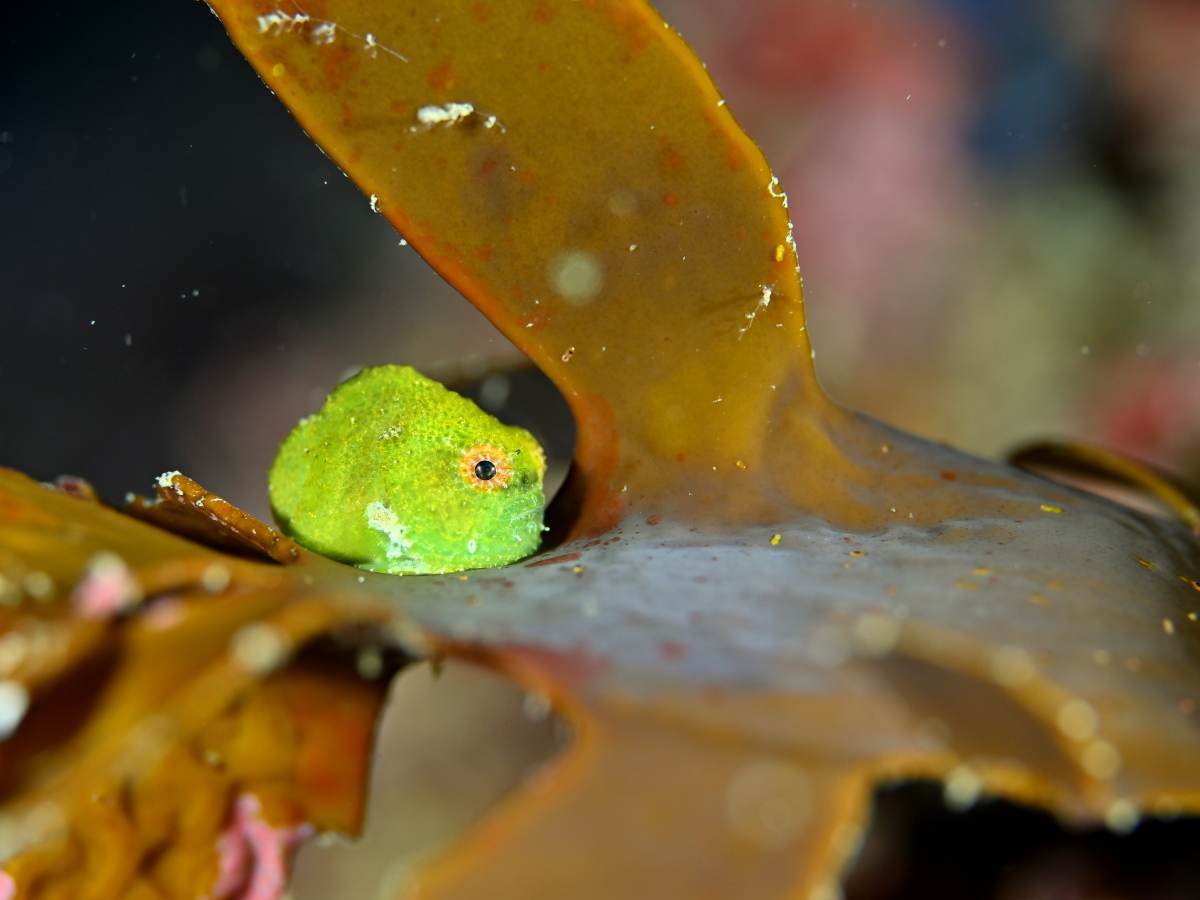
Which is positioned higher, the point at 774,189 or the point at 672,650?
the point at 774,189

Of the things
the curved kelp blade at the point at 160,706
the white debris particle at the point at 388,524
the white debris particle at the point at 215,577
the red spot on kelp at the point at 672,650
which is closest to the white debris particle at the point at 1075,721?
the red spot on kelp at the point at 672,650

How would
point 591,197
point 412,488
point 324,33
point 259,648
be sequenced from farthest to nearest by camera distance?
1. point 412,488
2. point 591,197
3. point 324,33
4. point 259,648

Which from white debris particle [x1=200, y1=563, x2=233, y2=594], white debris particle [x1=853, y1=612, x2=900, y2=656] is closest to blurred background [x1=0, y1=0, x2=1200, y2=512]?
white debris particle [x1=200, y1=563, x2=233, y2=594]

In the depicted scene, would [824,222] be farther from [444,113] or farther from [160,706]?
[160,706]

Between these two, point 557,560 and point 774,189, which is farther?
point 774,189

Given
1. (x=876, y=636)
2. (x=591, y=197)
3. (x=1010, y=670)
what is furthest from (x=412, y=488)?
(x=1010, y=670)

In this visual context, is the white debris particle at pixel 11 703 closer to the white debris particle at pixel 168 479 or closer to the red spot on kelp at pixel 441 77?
the white debris particle at pixel 168 479

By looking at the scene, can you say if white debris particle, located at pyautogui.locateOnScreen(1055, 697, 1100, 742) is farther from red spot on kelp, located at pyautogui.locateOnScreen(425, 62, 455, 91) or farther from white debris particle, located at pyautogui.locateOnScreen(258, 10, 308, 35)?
white debris particle, located at pyautogui.locateOnScreen(258, 10, 308, 35)
